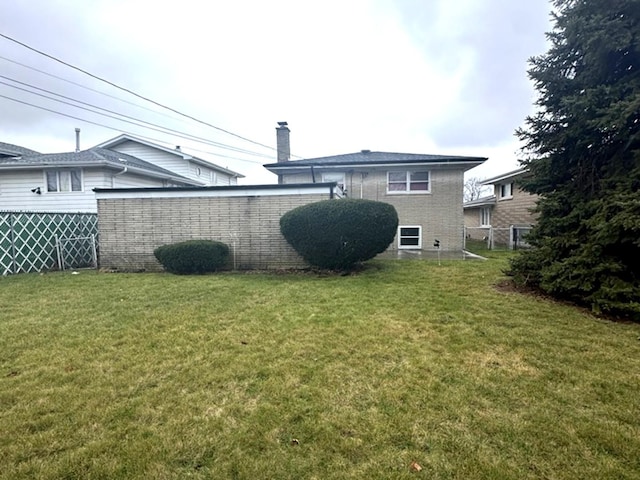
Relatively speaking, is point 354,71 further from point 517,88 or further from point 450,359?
point 450,359

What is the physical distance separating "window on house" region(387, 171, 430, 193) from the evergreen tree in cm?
766

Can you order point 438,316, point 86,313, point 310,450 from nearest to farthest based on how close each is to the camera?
1. point 310,450
2. point 438,316
3. point 86,313

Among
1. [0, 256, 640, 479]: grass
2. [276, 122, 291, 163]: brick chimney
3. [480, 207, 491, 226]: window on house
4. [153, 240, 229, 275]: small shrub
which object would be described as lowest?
[0, 256, 640, 479]: grass

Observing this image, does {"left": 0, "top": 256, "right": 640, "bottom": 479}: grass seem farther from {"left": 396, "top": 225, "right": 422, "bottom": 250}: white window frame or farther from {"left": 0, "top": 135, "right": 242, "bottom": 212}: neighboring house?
{"left": 0, "top": 135, "right": 242, "bottom": 212}: neighboring house

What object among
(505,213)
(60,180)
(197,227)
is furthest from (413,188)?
(60,180)

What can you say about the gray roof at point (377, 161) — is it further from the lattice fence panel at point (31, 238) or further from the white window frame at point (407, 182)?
the lattice fence panel at point (31, 238)

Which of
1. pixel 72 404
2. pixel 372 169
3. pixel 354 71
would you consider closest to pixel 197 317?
pixel 72 404

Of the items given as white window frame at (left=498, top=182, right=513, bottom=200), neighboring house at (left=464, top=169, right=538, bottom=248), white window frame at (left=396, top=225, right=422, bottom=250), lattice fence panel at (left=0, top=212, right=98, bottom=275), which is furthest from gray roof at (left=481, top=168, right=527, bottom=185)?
lattice fence panel at (left=0, top=212, right=98, bottom=275)

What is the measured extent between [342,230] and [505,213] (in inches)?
581

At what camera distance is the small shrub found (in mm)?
9086

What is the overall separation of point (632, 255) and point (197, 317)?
6932mm

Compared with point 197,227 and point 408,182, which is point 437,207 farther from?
point 197,227

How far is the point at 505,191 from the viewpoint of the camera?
Result: 19359 mm

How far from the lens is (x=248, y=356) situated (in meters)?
3.65
